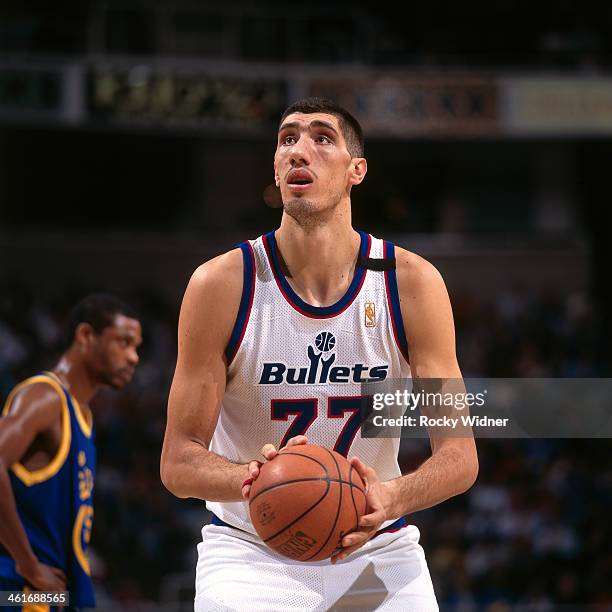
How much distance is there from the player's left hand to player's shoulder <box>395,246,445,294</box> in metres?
0.71

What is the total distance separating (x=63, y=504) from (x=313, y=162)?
6.04 feet

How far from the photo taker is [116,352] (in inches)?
178

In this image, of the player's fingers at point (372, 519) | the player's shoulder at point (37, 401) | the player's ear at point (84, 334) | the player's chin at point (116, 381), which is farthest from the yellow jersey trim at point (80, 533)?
the player's fingers at point (372, 519)

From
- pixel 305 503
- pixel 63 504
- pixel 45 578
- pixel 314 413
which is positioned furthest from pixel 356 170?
pixel 45 578

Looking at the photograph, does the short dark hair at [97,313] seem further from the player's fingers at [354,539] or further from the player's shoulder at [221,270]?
the player's fingers at [354,539]

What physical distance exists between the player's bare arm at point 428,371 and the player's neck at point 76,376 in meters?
1.67

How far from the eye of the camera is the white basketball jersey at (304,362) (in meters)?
3.31

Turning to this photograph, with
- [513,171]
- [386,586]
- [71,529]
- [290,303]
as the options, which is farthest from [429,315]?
[513,171]

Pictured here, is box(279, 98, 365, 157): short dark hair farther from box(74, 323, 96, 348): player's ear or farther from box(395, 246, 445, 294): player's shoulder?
box(74, 323, 96, 348): player's ear

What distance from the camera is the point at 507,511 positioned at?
8898 millimetres

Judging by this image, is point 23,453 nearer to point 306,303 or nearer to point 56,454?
point 56,454

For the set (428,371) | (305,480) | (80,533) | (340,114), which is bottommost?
(305,480)

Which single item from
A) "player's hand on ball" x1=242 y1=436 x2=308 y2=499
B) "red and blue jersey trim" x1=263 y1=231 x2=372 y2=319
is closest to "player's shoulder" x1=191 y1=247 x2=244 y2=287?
"red and blue jersey trim" x1=263 y1=231 x2=372 y2=319

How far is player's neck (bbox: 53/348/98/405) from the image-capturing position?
4445mm
